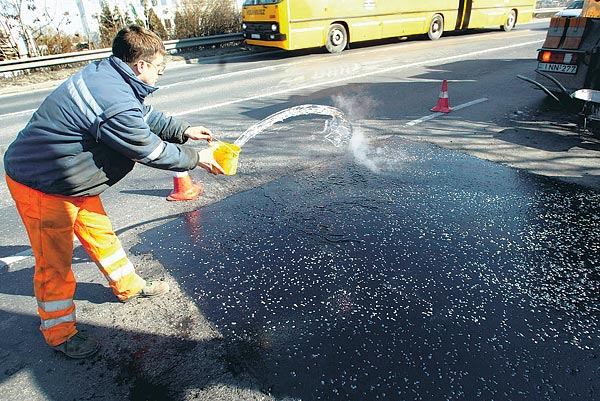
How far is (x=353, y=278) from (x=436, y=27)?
57.2 feet

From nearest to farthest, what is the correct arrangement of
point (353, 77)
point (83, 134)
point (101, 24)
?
point (83, 134)
point (353, 77)
point (101, 24)

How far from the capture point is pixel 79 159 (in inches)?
83.4

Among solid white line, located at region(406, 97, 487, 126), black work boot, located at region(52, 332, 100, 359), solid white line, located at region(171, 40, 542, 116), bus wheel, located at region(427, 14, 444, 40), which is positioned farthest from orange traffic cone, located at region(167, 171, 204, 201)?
bus wheel, located at region(427, 14, 444, 40)

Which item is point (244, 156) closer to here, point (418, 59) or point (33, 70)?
point (418, 59)

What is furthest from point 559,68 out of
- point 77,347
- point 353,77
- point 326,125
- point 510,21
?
point 510,21

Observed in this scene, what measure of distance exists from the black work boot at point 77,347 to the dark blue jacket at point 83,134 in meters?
0.86

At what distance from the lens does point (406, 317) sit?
248 centimetres

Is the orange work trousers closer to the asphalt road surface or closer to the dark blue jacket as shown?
the dark blue jacket

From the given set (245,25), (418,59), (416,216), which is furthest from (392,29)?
(416,216)

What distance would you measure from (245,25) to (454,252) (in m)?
13.6

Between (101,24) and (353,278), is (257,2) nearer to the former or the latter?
(101,24)

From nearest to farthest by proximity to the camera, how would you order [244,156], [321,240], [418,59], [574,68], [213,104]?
[321,240], [244,156], [574,68], [213,104], [418,59]

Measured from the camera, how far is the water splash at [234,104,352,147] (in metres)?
5.69

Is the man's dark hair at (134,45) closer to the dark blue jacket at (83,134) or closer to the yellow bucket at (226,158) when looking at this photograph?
the dark blue jacket at (83,134)
